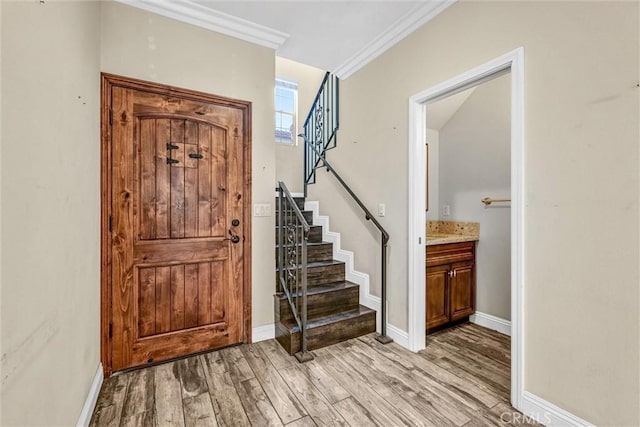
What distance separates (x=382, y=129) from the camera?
2773 mm

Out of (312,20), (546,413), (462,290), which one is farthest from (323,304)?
(312,20)

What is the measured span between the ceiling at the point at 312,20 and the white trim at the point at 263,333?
2591mm

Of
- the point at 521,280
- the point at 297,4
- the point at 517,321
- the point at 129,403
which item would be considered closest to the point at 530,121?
the point at 521,280

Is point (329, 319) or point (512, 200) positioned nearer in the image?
point (512, 200)

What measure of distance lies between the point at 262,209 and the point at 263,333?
113cm

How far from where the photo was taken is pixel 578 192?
1.49m

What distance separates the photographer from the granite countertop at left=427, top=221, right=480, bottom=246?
9.17ft

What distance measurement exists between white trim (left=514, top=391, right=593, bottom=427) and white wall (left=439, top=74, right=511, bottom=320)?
4.10ft

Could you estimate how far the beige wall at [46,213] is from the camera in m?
0.87

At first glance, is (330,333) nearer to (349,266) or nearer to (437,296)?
(349,266)

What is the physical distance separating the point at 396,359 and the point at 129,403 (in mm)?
1851

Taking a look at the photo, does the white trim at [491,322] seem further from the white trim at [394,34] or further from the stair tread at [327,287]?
the white trim at [394,34]

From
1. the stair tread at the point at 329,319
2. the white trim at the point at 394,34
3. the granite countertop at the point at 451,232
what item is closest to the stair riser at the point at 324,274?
the stair tread at the point at 329,319

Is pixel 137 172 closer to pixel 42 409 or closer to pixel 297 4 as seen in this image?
pixel 42 409
